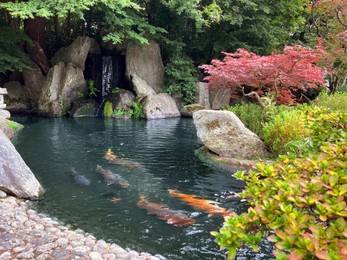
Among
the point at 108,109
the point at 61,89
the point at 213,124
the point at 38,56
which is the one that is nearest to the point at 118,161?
the point at 213,124

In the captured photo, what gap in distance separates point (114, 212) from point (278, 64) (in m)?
6.41

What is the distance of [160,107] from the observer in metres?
18.3

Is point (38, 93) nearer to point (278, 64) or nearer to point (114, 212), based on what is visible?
point (278, 64)

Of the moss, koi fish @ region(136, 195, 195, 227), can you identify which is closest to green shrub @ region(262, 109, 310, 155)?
the moss

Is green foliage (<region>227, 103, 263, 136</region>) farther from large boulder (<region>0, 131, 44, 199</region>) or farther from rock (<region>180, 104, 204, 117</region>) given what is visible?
rock (<region>180, 104, 204, 117</region>)

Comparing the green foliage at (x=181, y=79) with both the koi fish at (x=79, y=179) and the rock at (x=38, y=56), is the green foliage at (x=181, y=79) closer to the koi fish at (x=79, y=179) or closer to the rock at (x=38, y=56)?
the rock at (x=38, y=56)

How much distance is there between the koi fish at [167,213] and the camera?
5227 millimetres

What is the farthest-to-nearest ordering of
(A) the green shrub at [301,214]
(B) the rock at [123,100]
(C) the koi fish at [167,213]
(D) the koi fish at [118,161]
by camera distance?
(B) the rock at [123,100] < (D) the koi fish at [118,161] < (C) the koi fish at [167,213] < (A) the green shrub at [301,214]

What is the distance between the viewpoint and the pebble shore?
12.9 ft

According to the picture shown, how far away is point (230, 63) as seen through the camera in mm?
10133

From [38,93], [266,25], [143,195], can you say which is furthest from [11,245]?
[266,25]

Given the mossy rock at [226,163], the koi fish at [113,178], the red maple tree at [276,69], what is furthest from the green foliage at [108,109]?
the koi fish at [113,178]

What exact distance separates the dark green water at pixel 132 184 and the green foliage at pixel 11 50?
5008 mm

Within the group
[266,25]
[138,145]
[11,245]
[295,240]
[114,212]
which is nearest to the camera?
[295,240]
